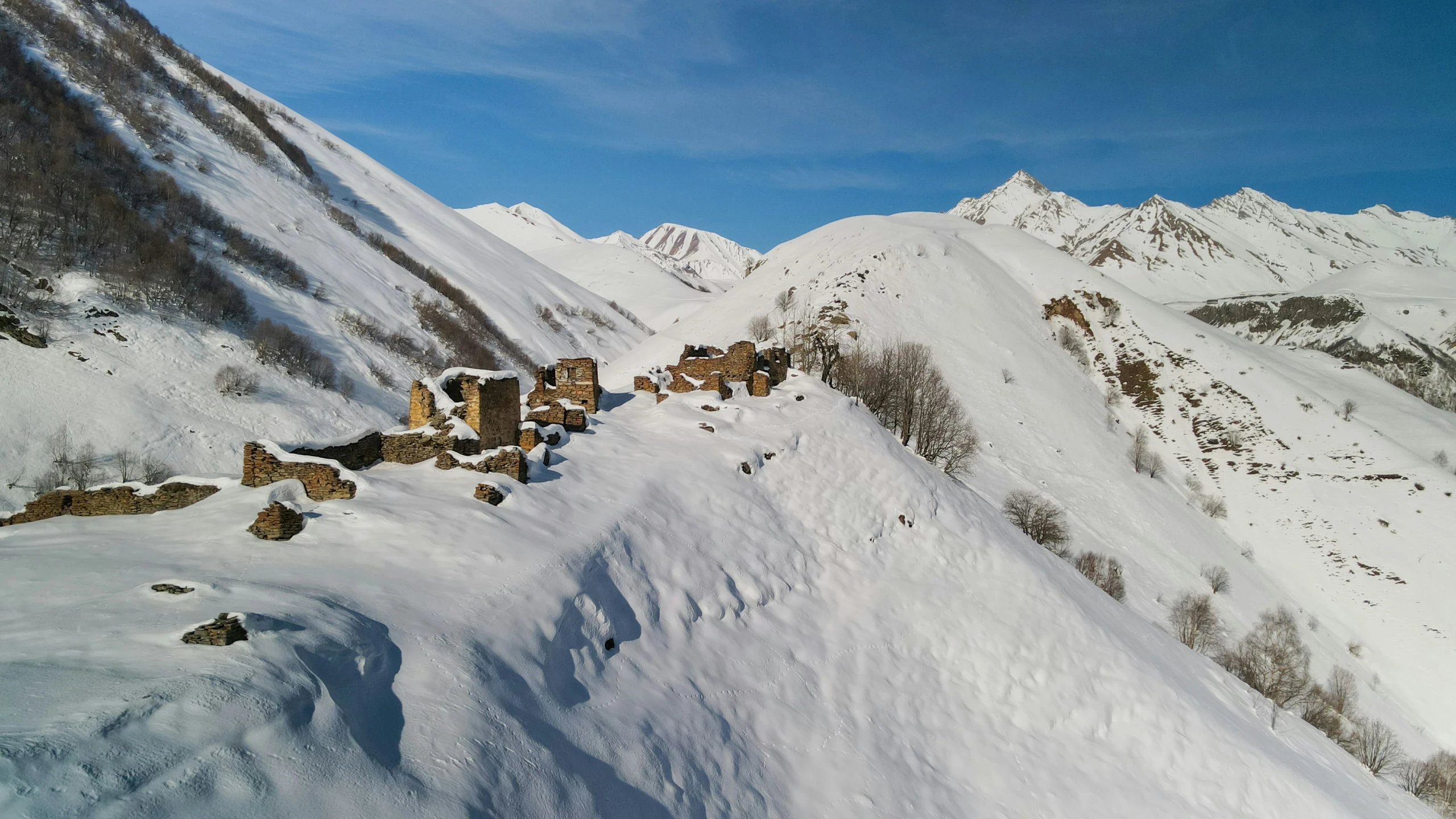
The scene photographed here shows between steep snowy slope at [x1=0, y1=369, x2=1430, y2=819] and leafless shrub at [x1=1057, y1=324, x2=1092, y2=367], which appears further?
leafless shrub at [x1=1057, y1=324, x2=1092, y2=367]

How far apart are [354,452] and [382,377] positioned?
30.1 m

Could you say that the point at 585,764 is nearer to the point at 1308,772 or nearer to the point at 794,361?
the point at 1308,772

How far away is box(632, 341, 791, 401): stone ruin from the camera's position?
25.3 metres

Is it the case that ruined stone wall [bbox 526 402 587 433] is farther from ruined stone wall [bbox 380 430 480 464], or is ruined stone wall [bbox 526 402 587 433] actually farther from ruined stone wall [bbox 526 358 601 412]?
ruined stone wall [bbox 380 430 480 464]

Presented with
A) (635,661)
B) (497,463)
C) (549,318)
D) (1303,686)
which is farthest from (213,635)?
(549,318)

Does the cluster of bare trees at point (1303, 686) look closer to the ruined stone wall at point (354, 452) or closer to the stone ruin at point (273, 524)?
the ruined stone wall at point (354, 452)

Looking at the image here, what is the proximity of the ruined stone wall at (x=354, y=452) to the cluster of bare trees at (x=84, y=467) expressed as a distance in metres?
13.9

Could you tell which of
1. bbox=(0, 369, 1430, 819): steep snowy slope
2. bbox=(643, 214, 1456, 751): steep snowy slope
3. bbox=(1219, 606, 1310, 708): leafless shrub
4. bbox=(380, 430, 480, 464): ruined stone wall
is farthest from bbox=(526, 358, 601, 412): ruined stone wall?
bbox=(1219, 606, 1310, 708): leafless shrub

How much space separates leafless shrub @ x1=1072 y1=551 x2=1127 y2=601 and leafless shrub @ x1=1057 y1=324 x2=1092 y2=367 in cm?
3393

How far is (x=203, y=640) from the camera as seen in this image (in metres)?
6.44

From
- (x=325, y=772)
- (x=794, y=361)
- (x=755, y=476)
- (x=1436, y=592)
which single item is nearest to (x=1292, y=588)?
(x=1436, y=592)

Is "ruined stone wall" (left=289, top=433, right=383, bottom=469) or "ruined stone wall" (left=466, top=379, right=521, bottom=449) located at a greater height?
"ruined stone wall" (left=466, top=379, right=521, bottom=449)

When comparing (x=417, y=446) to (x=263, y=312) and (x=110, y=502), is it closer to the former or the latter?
(x=110, y=502)

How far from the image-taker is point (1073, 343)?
6556cm
